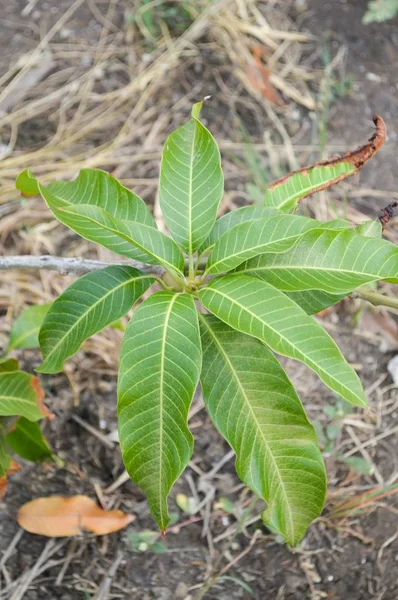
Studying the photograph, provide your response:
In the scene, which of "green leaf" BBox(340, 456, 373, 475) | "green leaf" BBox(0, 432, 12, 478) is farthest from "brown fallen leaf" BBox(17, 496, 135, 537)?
"green leaf" BBox(340, 456, 373, 475)

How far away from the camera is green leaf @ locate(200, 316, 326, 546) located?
100 centimetres

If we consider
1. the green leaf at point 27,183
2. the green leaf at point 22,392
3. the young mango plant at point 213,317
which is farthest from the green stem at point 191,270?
the green leaf at point 22,392

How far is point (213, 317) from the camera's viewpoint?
3.62 ft

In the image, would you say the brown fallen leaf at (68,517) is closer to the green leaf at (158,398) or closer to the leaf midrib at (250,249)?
the green leaf at (158,398)

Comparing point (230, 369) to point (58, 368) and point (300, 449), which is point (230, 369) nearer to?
point (300, 449)

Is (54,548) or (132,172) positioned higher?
(132,172)

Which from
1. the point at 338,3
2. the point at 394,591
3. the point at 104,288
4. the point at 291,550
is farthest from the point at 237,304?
the point at 338,3

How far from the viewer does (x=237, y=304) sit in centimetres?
98

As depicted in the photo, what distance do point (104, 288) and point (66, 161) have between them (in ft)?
4.28

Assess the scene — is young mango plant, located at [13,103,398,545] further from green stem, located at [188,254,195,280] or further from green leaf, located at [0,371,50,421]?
green leaf, located at [0,371,50,421]

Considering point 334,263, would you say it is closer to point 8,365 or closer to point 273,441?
point 273,441

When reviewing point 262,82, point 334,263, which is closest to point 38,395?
point 334,263

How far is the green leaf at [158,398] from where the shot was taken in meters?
0.95

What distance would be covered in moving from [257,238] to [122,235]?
0.73 feet
